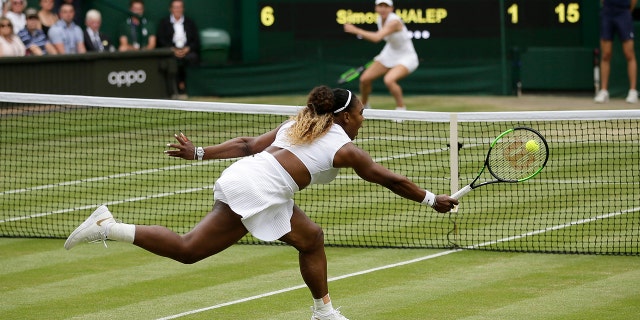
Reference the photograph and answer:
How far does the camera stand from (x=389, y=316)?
852 cm

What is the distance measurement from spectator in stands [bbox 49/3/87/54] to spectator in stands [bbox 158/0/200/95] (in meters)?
1.97

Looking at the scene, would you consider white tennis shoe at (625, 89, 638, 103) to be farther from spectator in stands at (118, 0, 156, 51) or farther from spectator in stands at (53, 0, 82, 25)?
spectator in stands at (53, 0, 82, 25)

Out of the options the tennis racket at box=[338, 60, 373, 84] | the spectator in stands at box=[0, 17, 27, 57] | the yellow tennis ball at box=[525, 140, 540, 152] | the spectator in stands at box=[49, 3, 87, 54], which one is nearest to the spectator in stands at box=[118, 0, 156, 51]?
the spectator in stands at box=[49, 3, 87, 54]

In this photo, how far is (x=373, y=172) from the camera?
772 centimetres

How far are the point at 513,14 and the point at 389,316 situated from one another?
13.8m

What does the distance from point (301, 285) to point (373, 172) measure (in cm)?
206

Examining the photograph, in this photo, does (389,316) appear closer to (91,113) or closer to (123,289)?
(123,289)

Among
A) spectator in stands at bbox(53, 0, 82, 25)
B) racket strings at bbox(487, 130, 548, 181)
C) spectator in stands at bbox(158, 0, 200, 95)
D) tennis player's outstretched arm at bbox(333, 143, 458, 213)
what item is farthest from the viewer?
spectator in stands at bbox(158, 0, 200, 95)

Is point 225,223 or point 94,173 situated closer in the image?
point 225,223

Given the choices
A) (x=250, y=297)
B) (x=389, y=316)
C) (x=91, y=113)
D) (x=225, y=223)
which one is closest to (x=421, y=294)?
(x=389, y=316)

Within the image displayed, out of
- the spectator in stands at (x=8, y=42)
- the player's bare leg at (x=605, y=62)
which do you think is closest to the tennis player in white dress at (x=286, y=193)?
the spectator in stands at (x=8, y=42)

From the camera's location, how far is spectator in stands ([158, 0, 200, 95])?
2219cm

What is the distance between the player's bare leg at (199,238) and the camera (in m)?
7.76

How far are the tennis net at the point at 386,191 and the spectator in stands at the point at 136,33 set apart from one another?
5383 millimetres
